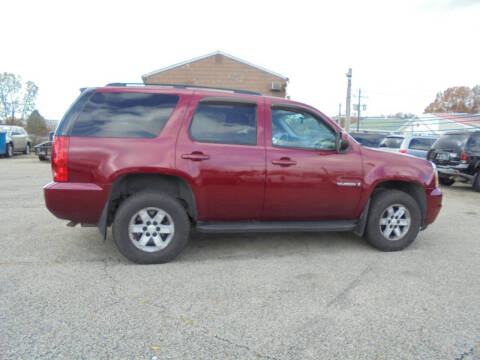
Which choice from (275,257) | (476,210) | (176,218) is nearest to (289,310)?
(275,257)

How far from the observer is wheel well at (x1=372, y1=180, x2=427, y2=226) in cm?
441

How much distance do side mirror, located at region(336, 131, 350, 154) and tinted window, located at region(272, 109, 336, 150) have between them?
0.25 feet

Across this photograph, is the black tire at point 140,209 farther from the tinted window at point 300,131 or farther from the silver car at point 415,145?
the silver car at point 415,145

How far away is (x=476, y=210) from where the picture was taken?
7125 mm

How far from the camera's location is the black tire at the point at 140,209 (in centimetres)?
355

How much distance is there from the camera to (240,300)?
9.73ft

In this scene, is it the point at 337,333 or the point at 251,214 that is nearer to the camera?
the point at 337,333

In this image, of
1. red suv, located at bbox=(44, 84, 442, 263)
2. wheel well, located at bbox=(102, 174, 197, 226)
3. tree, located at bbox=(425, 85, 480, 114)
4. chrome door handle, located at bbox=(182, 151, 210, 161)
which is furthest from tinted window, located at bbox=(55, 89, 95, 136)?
tree, located at bbox=(425, 85, 480, 114)

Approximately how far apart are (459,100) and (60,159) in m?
66.4

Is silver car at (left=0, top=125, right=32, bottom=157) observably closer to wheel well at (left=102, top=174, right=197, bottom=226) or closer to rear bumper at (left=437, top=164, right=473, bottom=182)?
wheel well at (left=102, top=174, right=197, bottom=226)

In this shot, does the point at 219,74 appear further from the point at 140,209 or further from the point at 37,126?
the point at 140,209

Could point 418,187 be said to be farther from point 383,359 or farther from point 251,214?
point 383,359

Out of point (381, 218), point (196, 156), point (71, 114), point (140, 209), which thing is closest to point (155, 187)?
point (140, 209)

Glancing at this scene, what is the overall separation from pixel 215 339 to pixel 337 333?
898 millimetres
